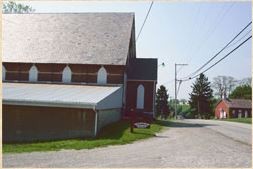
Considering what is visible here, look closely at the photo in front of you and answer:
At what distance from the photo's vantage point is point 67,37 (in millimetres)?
33188

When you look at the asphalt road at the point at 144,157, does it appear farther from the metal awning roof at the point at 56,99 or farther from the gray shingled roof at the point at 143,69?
the gray shingled roof at the point at 143,69

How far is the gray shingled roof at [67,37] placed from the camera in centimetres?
3114

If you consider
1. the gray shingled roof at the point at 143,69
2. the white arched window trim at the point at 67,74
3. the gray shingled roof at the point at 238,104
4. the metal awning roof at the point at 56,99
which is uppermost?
the gray shingled roof at the point at 143,69

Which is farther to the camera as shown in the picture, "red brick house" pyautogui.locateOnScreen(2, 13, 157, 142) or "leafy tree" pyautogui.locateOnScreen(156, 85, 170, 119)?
"leafy tree" pyautogui.locateOnScreen(156, 85, 170, 119)

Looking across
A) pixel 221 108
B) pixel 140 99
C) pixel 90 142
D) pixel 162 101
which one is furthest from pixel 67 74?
pixel 221 108

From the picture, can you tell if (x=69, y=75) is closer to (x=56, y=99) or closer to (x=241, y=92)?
(x=56, y=99)

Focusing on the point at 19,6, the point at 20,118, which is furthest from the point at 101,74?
the point at 19,6

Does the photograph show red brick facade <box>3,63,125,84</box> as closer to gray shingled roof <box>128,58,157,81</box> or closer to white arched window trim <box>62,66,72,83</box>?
white arched window trim <box>62,66,72,83</box>

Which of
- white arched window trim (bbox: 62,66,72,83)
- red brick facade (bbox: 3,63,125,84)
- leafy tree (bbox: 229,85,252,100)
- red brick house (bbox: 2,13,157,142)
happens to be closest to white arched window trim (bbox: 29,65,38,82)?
red brick house (bbox: 2,13,157,142)

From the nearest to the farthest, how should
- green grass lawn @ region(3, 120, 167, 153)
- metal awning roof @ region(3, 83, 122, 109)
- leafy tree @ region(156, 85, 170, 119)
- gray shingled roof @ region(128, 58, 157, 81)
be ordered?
green grass lawn @ region(3, 120, 167, 153)
metal awning roof @ region(3, 83, 122, 109)
gray shingled roof @ region(128, 58, 157, 81)
leafy tree @ region(156, 85, 170, 119)

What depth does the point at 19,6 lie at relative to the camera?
175ft

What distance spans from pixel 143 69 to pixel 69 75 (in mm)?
8134

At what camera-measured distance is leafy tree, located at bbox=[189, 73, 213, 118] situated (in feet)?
272

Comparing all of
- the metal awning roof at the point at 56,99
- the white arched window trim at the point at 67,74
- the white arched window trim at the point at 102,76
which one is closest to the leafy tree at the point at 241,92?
the white arched window trim at the point at 102,76
